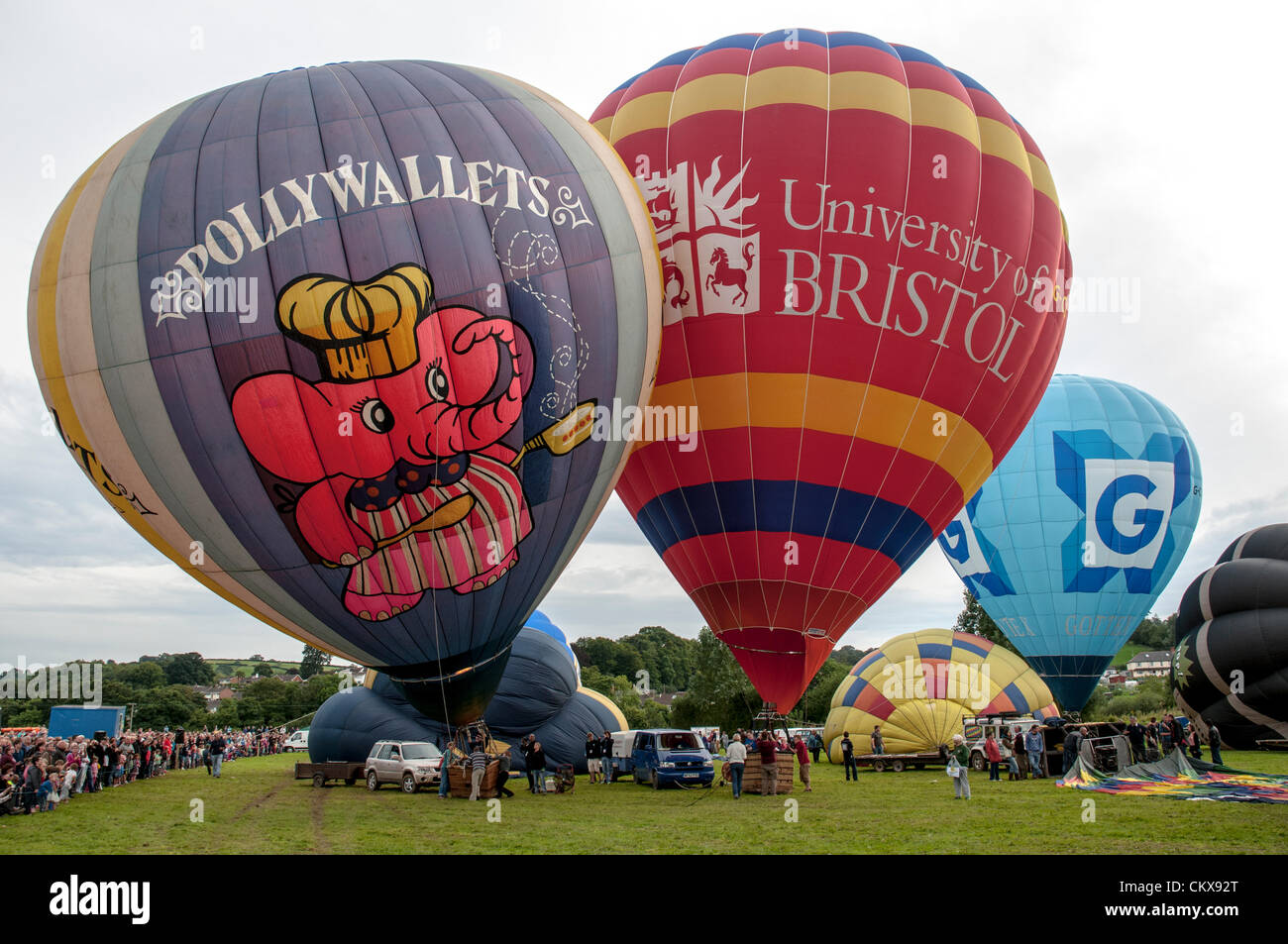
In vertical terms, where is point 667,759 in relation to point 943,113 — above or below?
below

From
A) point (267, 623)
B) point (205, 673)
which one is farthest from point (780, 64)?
point (205, 673)

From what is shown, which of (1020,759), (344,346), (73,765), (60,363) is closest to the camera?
(344,346)

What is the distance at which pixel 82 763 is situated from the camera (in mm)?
17875

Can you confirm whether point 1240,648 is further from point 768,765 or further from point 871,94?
point 871,94

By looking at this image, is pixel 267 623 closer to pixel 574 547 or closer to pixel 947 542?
pixel 574 547

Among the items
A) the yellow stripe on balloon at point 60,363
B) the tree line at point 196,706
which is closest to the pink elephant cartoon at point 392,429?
the yellow stripe on balloon at point 60,363

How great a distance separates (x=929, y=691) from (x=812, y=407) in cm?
1339

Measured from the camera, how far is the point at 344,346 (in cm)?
957

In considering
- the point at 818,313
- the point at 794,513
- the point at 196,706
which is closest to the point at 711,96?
the point at 818,313

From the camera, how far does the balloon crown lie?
957cm

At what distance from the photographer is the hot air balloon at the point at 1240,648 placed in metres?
22.1

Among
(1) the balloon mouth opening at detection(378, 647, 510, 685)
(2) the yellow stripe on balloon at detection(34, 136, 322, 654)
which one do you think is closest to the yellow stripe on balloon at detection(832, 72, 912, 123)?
(1) the balloon mouth opening at detection(378, 647, 510, 685)

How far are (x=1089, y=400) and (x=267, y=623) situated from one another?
21.3 meters

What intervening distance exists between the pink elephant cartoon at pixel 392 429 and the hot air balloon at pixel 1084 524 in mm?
18418
